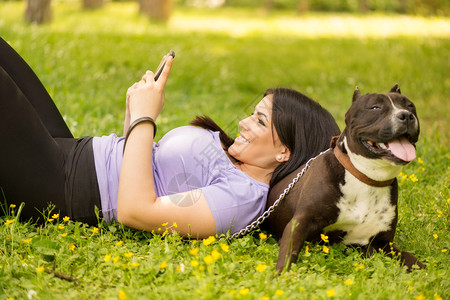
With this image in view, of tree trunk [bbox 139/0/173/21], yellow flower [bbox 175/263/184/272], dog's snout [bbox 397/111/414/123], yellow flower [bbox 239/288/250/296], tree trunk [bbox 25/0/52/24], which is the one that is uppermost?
tree trunk [bbox 139/0/173/21]

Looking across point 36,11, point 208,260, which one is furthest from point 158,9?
point 208,260

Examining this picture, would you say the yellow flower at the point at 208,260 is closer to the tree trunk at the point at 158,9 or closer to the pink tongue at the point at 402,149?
the pink tongue at the point at 402,149

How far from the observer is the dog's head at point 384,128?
2.68 m

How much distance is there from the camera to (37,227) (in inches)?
131

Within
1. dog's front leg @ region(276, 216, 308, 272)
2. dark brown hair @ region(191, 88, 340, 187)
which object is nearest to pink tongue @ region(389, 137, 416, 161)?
dog's front leg @ region(276, 216, 308, 272)

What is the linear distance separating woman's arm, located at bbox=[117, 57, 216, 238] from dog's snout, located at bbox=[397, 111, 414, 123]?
45.1 inches

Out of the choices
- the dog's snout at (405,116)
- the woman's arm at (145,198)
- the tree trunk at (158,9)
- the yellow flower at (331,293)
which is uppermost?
the tree trunk at (158,9)

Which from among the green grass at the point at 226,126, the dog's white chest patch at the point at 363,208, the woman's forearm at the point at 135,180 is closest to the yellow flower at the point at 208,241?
the green grass at the point at 226,126

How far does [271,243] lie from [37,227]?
1.40 meters

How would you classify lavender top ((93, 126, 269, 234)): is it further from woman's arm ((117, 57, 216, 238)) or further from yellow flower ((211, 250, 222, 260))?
yellow flower ((211, 250, 222, 260))

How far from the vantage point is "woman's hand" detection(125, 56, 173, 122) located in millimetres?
3219

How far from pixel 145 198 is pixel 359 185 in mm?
1144

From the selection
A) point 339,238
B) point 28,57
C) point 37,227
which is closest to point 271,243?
point 339,238

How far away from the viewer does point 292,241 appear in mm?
2943
